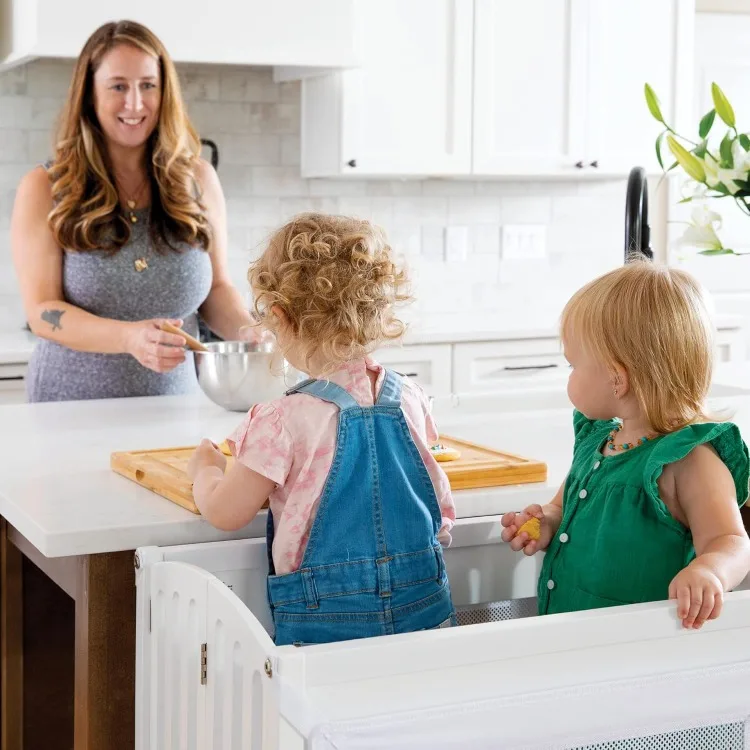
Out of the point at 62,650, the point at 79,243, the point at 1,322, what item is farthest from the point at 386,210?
the point at 62,650

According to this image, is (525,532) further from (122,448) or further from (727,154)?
(122,448)

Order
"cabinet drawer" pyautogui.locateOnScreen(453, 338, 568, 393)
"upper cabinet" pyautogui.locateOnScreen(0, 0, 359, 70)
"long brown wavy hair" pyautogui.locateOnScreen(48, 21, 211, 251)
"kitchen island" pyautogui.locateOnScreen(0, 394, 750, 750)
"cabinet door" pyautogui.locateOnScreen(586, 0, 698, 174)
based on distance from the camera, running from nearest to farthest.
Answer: "kitchen island" pyautogui.locateOnScreen(0, 394, 750, 750) → "long brown wavy hair" pyautogui.locateOnScreen(48, 21, 211, 251) → "upper cabinet" pyautogui.locateOnScreen(0, 0, 359, 70) → "cabinet drawer" pyautogui.locateOnScreen(453, 338, 568, 393) → "cabinet door" pyautogui.locateOnScreen(586, 0, 698, 174)

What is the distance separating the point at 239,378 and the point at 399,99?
6.56ft

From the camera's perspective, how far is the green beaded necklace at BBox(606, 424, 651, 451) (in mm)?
1496

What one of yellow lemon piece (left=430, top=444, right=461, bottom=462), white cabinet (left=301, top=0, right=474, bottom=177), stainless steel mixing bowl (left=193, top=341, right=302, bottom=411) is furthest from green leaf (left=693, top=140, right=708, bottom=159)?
white cabinet (left=301, top=0, right=474, bottom=177)

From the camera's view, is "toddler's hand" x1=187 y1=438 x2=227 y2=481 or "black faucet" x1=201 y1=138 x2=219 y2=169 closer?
"toddler's hand" x1=187 y1=438 x2=227 y2=481

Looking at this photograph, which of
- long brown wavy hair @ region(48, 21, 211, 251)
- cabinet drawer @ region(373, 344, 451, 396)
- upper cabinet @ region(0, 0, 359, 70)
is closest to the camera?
long brown wavy hair @ region(48, 21, 211, 251)

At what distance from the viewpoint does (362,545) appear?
1460 mm

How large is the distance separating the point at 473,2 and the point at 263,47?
0.81 metres

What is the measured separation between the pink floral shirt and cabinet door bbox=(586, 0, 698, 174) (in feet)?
10.0

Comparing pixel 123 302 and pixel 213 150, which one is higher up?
pixel 213 150

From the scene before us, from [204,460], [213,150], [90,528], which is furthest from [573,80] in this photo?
[90,528]

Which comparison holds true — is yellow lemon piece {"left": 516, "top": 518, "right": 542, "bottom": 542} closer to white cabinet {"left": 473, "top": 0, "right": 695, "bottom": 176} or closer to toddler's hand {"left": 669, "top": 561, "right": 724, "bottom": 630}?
toddler's hand {"left": 669, "top": 561, "right": 724, "bottom": 630}

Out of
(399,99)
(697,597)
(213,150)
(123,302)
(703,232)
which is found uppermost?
(399,99)
